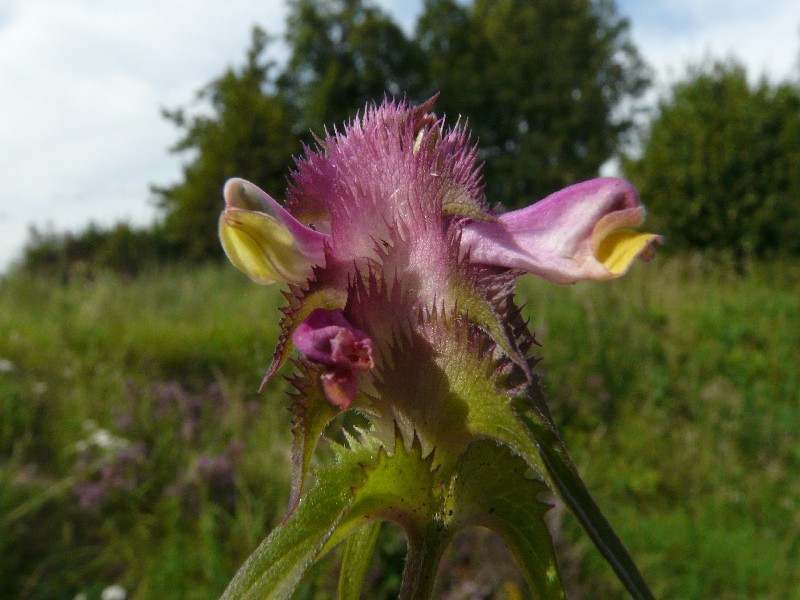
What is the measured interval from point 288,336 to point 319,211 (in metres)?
0.09

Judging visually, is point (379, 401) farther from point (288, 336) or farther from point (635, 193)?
point (635, 193)

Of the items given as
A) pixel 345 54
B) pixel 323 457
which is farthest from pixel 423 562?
pixel 345 54

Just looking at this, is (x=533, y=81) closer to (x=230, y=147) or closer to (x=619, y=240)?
(x=230, y=147)

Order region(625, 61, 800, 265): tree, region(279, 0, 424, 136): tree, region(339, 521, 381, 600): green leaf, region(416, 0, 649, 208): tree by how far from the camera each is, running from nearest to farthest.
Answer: region(339, 521, 381, 600): green leaf
region(625, 61, 800, 265): tree
region(279, 0, 424, 136): tree
region(416, 0, 649, 208): tree

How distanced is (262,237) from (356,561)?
246mm

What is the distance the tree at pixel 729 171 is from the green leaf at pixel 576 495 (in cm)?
782

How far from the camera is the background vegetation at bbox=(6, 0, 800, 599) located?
8.80 feet

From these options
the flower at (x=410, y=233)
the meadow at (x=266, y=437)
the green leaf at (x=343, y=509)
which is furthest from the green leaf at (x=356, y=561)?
the meadow at (x=266, y=437)

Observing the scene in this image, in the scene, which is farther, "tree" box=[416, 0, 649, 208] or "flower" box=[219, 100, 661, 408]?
"tree" box=[416, 0, 649, 208]

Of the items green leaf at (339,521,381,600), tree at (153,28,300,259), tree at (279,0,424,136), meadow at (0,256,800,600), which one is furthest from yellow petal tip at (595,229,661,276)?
tree at (279,0,424,136)

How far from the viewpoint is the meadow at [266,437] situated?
2.62 meters

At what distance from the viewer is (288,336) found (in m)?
0.40

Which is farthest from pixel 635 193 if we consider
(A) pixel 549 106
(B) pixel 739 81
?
(A) pixel 549 106

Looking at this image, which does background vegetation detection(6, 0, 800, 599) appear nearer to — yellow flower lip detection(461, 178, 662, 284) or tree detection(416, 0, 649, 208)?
yellow flower lip detection(461, 178, 662, 284)
